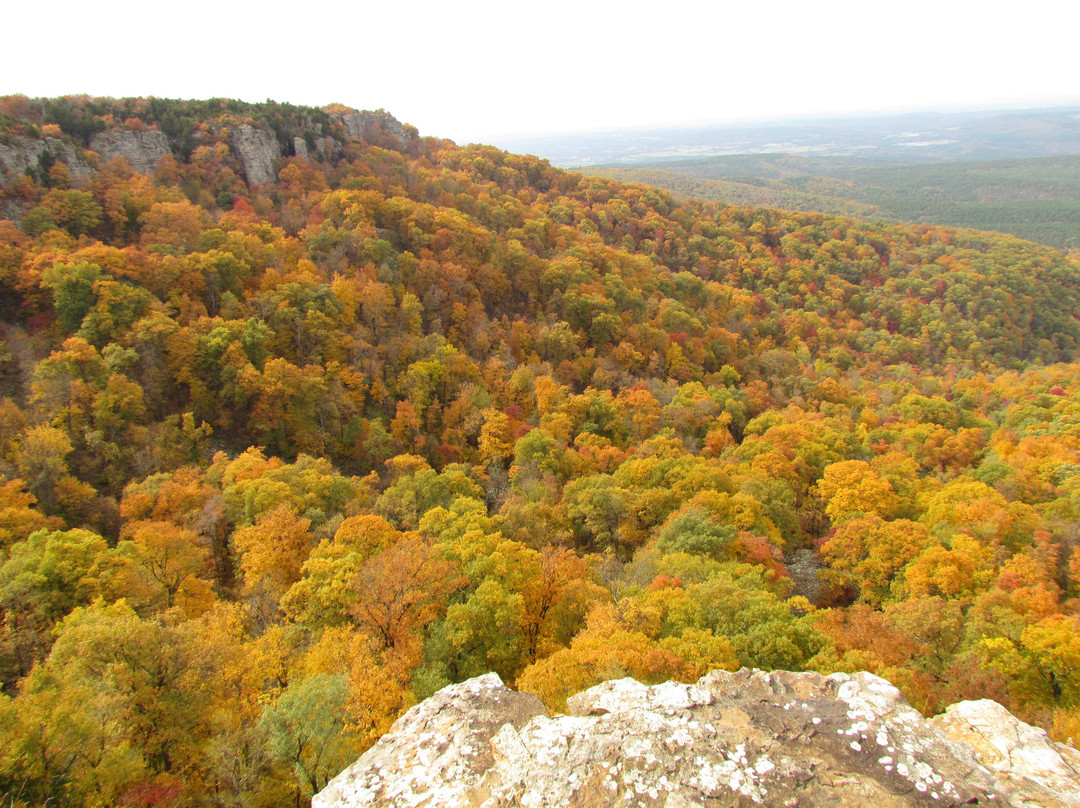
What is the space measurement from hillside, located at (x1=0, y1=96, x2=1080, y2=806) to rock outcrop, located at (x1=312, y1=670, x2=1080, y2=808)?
5549 millimetres

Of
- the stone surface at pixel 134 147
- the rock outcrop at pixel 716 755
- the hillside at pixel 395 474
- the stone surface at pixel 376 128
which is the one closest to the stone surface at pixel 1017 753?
the rock outcrop at pixel 716 755

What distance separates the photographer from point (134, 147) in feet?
253

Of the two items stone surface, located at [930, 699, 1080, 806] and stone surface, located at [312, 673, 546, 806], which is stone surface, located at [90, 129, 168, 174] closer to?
stone surface, located at [312, 673, 546, 806]

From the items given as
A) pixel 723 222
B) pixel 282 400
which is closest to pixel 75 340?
pixel 282 400

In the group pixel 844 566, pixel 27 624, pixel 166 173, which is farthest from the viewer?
pixel 166 173

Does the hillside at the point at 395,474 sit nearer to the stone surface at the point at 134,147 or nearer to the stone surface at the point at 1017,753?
the stone surface at the point at 134,147

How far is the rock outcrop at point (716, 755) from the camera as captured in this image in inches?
424

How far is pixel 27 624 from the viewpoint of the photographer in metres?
22.9

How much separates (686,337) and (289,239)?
61067 millimetres

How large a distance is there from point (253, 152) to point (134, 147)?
15.8 meters

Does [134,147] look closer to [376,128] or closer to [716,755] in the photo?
[376,128]

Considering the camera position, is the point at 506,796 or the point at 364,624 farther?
the point at 364,624

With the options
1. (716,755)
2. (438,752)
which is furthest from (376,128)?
(716,755)

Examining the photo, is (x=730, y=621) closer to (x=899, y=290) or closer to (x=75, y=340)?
(x=75, y=340)
